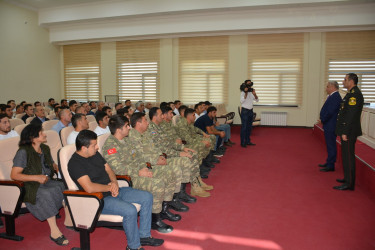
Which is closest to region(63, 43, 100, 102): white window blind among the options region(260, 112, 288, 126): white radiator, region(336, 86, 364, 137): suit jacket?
region(260, 112, 288, 126): white radiator

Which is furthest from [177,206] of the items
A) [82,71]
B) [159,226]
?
[82,71]

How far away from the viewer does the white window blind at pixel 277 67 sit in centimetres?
980

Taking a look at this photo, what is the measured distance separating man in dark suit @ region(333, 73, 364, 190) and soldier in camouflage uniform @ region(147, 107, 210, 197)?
1.95 m

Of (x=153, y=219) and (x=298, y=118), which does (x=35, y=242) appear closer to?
(x=153, y=219)

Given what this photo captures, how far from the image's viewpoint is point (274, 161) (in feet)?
18.3

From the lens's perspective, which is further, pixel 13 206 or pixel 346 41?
pixel 346 41

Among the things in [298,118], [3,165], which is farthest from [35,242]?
[298,118]

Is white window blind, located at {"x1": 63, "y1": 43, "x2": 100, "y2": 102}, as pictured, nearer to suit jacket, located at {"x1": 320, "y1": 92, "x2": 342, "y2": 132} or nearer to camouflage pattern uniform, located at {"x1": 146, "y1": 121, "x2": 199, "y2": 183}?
camouflage pattern uniform, located at {"x1": 146, "y1": 121, "x2": 199, "y2": 183}

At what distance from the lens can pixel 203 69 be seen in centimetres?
1067

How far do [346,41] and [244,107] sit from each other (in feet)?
16.6

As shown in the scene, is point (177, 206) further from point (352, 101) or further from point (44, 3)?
A: point (44, 3)

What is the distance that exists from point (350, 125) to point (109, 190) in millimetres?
3149

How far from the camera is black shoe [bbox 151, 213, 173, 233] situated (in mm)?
2799

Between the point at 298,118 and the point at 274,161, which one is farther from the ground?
the point at 298,118
